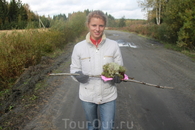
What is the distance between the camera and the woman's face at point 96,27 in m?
2.20

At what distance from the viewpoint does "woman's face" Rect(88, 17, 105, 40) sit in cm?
220

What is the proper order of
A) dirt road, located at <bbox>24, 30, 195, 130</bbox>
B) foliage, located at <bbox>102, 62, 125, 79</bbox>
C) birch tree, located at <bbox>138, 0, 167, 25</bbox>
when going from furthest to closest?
1. birch tree, located at <bbox>138, 0, 167, 25</bbox>
2. dirt road, located at <bbox>24, 30, 195, 130</bbox>
3. foliage, located at <bbox>102, 62, 125, 79</bbox>

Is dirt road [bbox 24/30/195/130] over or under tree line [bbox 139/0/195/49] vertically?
under

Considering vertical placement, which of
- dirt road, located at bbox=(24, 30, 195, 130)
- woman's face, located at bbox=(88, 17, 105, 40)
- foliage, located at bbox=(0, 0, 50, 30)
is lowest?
dirt road, located at bbox=(24, 30, 195, 130)

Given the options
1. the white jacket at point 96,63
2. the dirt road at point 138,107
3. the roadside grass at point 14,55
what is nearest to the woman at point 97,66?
the white jacket at point 96,63

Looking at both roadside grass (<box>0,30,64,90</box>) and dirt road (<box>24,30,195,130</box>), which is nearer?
dirt road (<box>24,30,195,130</box>)

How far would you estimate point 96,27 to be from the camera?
2209 millimetres

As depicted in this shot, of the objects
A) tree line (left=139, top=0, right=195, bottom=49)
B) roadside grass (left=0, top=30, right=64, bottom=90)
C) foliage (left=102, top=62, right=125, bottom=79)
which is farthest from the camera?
tree line (left=139, top=0, right=195, bottom=49)

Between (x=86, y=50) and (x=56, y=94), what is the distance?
3.01m

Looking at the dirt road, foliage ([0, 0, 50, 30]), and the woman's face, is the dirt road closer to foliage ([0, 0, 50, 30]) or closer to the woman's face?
the woman's face

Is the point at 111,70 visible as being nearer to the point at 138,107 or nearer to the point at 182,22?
the point at 138,107

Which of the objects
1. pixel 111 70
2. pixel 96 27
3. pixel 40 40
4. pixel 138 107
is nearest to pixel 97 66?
pixel 111 70

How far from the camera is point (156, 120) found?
347cm

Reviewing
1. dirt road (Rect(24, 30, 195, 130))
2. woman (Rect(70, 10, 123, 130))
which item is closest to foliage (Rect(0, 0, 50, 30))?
dirt road (Rect(24, 30, 195, 130))
